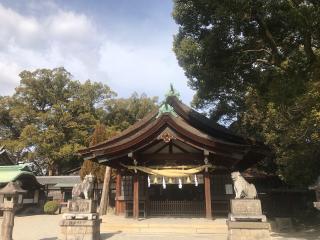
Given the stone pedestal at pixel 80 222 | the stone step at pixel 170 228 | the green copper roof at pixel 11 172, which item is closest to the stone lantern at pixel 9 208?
the stone pedestal at pixel 80 222

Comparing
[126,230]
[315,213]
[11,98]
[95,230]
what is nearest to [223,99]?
[315,213]

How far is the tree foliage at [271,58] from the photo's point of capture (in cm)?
1198

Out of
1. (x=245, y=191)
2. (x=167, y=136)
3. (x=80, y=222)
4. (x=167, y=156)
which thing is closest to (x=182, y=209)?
(x=167, y=156)

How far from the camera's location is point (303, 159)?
16.2 metres

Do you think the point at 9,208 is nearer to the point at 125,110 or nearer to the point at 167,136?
the point at 167,136

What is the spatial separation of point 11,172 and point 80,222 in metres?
23.1

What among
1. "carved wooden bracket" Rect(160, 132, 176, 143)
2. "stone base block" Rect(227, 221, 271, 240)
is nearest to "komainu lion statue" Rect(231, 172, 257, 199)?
"stone base block" Rect(227, 221, 271, 240)

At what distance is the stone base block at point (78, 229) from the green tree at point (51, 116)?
3050 cm

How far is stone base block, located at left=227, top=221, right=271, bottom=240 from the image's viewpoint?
10898 mm

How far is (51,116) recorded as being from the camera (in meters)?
43.8

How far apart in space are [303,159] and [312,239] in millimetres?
4173

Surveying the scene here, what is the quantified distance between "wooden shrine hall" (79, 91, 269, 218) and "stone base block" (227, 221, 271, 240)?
442 centimetres

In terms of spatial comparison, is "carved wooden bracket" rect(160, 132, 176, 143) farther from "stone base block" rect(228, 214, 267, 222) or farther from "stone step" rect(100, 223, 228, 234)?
"stone base block" rect(228, 214, 267, 222)

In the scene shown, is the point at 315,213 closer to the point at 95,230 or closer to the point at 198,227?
the point at 198,227
